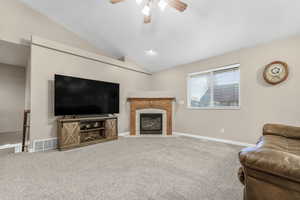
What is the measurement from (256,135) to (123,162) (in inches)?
121

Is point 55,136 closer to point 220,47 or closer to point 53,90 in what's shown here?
point 53,90

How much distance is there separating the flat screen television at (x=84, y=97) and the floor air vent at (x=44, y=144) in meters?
0.69

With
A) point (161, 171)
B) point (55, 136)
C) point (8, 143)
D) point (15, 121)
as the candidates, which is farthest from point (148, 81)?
point (15, 121)

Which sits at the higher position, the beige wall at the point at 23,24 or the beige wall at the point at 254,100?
the beige wall at the point at 23,24

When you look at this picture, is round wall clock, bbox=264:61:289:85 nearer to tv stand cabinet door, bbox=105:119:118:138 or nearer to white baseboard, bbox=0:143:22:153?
tv stand cabinet door, bbox=105:119:118:138

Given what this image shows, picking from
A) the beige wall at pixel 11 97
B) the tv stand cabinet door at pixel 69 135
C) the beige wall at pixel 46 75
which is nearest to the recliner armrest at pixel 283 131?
the tv stand cabinet door at pixel 69 135

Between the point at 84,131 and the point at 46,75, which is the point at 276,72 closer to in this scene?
the point at 84,131

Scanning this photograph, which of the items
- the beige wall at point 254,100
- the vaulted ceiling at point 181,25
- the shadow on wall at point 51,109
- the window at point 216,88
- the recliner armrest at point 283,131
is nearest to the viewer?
the recliner armrest at point 283,131

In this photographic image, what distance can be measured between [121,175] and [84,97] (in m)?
2.36

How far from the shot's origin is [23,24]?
11.0ft

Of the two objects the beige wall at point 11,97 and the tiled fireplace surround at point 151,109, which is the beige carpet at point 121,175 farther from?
the beige wall at point 11,97

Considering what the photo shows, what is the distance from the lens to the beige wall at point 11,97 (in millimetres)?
5168

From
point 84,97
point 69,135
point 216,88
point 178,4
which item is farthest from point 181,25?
point 69,135

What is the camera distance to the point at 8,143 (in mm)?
3562
